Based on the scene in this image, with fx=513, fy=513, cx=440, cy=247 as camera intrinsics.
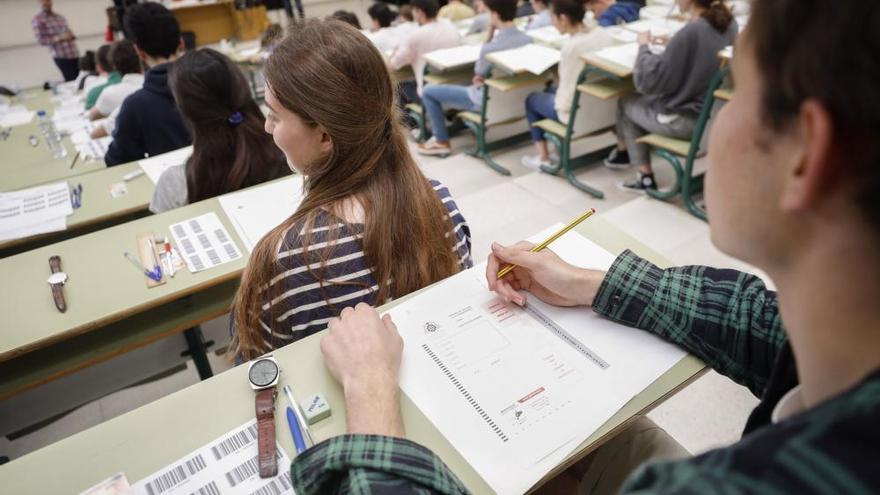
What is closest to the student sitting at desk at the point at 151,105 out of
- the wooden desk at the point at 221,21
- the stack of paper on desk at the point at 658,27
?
the stack of paper on desk at the point at 658,27

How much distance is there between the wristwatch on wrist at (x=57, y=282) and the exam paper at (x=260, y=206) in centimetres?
46

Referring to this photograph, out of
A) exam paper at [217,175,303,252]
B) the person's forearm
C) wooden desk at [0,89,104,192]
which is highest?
the person's forearm

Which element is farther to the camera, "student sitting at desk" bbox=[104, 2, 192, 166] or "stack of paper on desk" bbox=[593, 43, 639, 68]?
"stack of paper on desk" bbox=[593, 43, 639, 68]

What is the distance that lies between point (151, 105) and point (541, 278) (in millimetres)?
2098

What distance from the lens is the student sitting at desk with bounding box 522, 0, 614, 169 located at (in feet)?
10.0

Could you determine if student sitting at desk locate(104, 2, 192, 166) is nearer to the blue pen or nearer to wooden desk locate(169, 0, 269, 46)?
the blue pen

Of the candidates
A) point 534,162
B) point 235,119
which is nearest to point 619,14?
point 534,162

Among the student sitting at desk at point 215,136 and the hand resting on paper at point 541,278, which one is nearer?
the hand resting on paper at point 541,278

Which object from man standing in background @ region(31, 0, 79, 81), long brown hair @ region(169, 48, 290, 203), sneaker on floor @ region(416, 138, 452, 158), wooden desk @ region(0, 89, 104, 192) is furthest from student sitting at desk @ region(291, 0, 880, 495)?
man standing in background @ region(31, 0, 79, 81)

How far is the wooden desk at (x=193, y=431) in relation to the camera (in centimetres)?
73

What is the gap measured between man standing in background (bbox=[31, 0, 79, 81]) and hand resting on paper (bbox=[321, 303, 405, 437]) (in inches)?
291

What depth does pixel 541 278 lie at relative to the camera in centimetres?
94

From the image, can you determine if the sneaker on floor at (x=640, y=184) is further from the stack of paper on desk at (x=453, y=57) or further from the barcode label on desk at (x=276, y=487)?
the barcode label on desk at (x=276, y=487)

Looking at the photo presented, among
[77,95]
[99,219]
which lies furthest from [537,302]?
[77,95]
